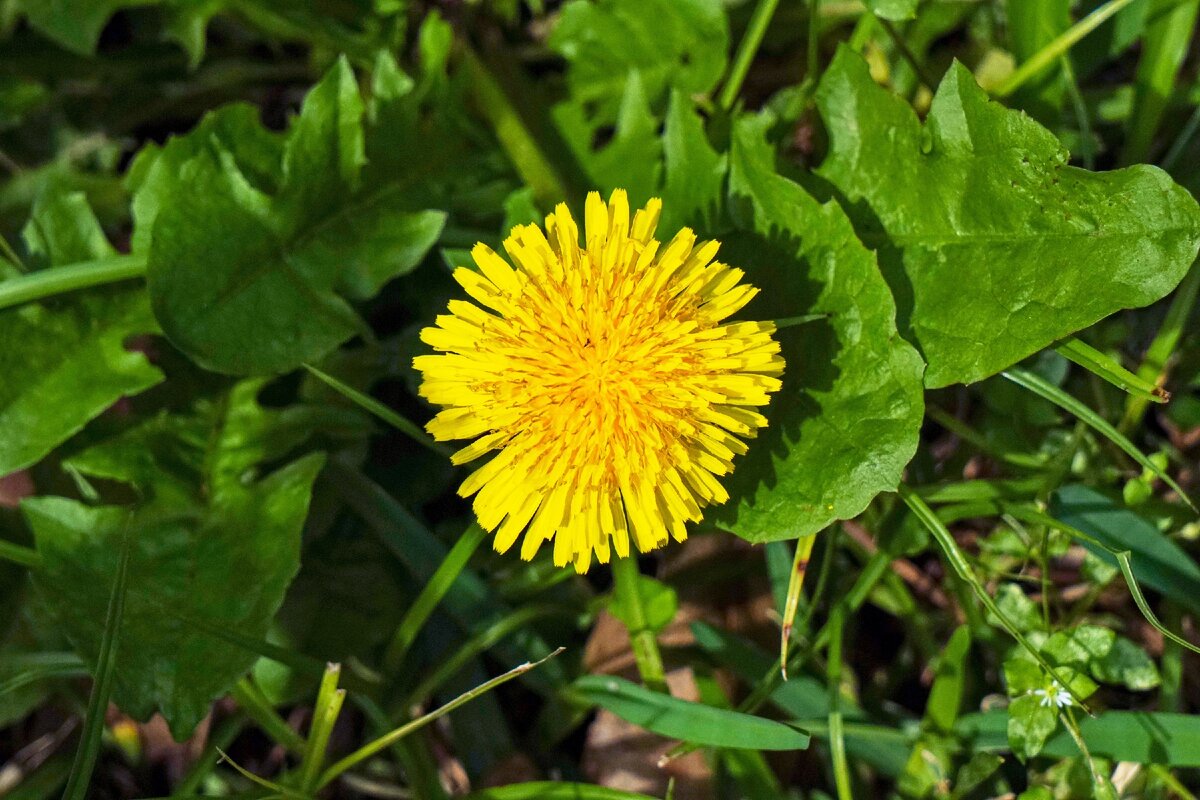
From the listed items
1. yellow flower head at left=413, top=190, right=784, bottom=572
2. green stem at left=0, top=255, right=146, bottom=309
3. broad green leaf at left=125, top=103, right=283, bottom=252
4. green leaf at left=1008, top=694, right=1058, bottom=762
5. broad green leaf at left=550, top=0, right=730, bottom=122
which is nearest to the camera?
yellow flower head at left=413, top=190, right=784, bottom=572

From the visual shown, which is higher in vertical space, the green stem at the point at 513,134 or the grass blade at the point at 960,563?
the green stem at the point at 513,134

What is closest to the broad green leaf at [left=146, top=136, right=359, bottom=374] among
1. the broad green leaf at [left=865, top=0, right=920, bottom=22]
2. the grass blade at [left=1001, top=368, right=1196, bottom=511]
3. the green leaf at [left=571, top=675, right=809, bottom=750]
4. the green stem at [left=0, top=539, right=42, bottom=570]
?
the green stem at [left=0, top=539, right=42, bottom=570]

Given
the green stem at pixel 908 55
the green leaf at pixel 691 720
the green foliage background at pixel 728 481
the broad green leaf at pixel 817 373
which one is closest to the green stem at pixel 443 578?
the green foliage background at pixel 728 481

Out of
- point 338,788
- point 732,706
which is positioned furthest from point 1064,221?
point 338,788

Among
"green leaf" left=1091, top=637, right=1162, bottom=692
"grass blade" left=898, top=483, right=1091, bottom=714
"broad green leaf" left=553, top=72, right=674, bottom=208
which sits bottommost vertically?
"green leaf" left=1091, top=637, right=1162, bottom=692

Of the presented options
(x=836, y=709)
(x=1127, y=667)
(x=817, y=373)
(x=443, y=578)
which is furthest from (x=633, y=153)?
(x=1127, y=667)

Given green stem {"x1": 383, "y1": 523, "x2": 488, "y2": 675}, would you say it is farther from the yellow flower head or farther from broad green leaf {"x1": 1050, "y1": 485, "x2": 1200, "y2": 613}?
broad green leaf {"x1": 1050, "y1": 485, "x2": 1200, "y2": 613}

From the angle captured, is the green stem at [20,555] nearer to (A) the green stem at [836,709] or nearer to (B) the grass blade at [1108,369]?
(A) the green stem at [836,709]
